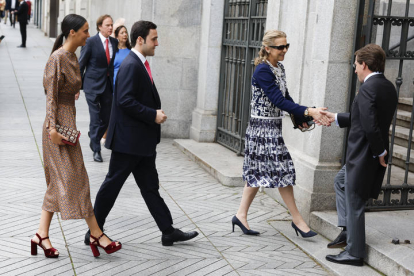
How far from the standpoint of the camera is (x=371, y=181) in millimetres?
4973

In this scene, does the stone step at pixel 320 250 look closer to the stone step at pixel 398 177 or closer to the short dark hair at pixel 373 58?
the stone step at pixel 398 177

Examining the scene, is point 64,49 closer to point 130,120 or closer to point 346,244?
point 130,120

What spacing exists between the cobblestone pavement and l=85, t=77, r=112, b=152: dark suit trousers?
0.43 metres

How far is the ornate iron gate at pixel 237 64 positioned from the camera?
8984 mm

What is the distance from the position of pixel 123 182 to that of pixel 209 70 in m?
5.07

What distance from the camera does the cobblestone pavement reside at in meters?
4.99

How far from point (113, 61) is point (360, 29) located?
3947 mm

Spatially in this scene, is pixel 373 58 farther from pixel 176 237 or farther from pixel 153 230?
pixel 153 230

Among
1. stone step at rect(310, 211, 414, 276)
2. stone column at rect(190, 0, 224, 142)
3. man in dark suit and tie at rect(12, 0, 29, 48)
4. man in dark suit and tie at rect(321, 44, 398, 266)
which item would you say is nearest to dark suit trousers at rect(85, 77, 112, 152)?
stone column at rect(190, 0, 224, 142)

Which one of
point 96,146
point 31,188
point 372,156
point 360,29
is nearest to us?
point 372,156

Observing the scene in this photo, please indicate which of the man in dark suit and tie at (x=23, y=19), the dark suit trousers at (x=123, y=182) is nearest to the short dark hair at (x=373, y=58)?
the dark suit trousers at (x=123, y=182)

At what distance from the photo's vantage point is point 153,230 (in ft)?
19.4

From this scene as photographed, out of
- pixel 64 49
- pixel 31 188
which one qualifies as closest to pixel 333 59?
pixel 64 49

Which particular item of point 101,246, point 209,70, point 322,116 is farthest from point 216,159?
point 101,246
